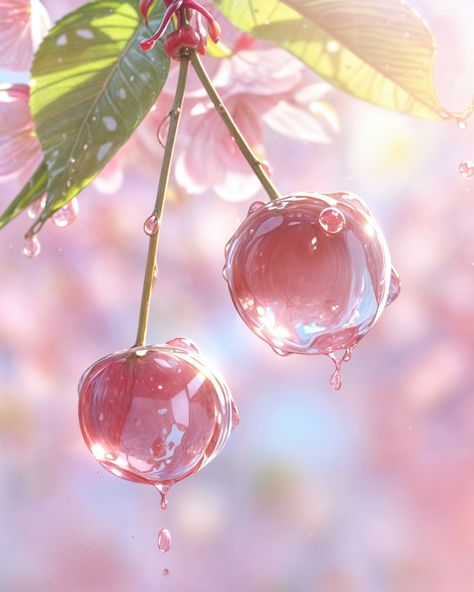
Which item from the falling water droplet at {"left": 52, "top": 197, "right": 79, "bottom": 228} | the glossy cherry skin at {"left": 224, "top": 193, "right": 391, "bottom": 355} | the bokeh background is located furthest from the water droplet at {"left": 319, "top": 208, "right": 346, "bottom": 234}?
the bokeh background

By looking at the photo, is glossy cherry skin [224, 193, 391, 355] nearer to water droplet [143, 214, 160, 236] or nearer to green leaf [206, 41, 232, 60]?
water droplet [143, 214, 160, 236]

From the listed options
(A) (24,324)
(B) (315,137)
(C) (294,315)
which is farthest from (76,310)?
(C) (294,315)

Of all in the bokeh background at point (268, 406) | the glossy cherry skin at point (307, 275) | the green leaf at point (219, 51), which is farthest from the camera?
the bokeh background at point (268, 406)

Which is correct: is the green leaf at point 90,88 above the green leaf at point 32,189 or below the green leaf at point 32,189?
above

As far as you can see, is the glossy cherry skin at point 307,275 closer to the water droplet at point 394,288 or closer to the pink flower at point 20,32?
the water droplet at point 394,288

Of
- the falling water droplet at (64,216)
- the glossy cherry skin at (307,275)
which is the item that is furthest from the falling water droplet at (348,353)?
the falling water droplet at (64,216)

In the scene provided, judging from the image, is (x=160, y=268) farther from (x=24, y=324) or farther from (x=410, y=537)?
(x=410, y=537)

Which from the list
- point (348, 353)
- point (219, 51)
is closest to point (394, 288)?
point (348, 353)
